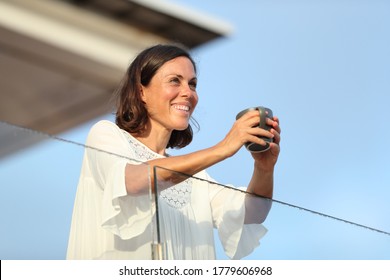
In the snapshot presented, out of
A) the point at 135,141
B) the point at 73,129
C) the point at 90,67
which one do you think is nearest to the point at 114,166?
the point at 135,141

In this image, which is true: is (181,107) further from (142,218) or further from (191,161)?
(142,218)

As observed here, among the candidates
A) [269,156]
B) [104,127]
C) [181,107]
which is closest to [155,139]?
[181,107]

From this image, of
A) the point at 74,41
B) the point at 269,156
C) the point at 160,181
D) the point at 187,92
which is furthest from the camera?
the point at 74,41

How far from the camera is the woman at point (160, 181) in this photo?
2.40 metres

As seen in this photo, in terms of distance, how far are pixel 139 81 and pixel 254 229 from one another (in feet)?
2.20

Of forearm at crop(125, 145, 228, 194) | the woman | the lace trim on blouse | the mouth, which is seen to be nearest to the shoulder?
the woman

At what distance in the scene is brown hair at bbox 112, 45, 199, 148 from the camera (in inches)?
119

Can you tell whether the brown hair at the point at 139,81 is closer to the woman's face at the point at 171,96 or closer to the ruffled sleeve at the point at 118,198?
the woman's face at the point at 171,96

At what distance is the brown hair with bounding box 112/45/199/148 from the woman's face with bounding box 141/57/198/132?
0.06 ft

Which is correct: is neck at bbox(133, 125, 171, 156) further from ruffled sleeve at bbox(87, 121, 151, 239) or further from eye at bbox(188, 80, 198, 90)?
ruffled sleeve at bbox(87, 121, 151, 239)

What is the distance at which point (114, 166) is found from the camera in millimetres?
2502

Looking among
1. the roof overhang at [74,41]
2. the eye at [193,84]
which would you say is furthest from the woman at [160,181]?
the roof overhang at [74,41]

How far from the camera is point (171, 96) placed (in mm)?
3002

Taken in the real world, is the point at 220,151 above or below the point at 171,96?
below
